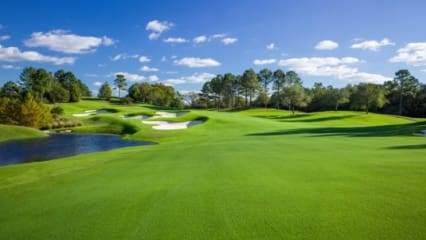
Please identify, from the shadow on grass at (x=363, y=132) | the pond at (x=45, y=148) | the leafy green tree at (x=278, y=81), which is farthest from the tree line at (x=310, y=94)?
the pond at (x=45, y=148)

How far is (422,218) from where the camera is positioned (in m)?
4.86

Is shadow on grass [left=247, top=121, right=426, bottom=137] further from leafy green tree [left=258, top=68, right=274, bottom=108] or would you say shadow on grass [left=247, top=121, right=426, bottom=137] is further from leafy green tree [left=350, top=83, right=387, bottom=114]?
leafy green tree [left=258, top=68, right=274, bottom=108]

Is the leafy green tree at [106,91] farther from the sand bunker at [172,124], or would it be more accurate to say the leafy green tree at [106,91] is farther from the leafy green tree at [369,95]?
the leafy green tree at [369,95]

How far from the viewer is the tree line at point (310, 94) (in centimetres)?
6800

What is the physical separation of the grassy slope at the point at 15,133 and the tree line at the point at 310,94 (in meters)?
55.9

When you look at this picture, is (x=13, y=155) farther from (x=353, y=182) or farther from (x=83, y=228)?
(x=353, y=182)

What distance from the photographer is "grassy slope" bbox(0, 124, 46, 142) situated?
3625cm

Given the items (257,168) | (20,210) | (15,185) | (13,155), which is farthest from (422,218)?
(13,155)

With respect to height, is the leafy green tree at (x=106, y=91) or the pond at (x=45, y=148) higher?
the leafy green tree at (x=106, y=91)

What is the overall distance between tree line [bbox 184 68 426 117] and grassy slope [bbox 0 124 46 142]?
55.9 meters

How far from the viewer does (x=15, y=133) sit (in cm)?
3784

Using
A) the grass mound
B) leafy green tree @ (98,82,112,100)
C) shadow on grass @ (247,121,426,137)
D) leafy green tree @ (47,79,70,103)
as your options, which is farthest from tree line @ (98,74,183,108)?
shadow on grass @ (247,121,426,137)

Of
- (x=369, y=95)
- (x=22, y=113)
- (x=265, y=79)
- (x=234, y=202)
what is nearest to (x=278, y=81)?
(x=265, y=79)

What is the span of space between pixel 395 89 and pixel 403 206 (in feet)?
268
